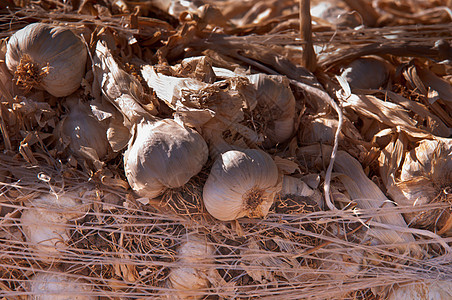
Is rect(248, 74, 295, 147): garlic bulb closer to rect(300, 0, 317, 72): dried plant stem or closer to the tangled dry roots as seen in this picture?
rect(300, 0, 317, 72): dried plant stem

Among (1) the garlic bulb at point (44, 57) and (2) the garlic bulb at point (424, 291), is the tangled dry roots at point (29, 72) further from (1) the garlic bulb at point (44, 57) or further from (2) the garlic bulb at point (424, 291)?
(2) the garlic bulb at point (424, 291)

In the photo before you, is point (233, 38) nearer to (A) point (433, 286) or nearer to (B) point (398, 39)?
(B) point (398, 39)

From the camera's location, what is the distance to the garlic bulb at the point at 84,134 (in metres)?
1.05

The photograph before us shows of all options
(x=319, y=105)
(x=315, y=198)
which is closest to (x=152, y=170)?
(x=315, y=198)

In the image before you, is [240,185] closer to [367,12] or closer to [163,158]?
[163,158]

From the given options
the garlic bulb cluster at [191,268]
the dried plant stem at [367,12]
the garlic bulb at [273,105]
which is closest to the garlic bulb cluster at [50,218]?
the garlic bulb cluster at [191,268]

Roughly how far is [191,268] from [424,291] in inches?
25.1

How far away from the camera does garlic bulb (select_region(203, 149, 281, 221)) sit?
896 mm

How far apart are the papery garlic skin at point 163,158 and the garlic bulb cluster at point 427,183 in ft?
1.80

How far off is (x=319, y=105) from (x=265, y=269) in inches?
Answer: 20.7

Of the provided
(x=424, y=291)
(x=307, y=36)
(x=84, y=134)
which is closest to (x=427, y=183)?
(x=424, y=291)

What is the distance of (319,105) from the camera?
1.23m

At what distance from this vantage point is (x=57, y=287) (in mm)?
1037

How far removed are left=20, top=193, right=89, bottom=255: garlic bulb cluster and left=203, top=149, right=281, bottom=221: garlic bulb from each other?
13.6 inches
